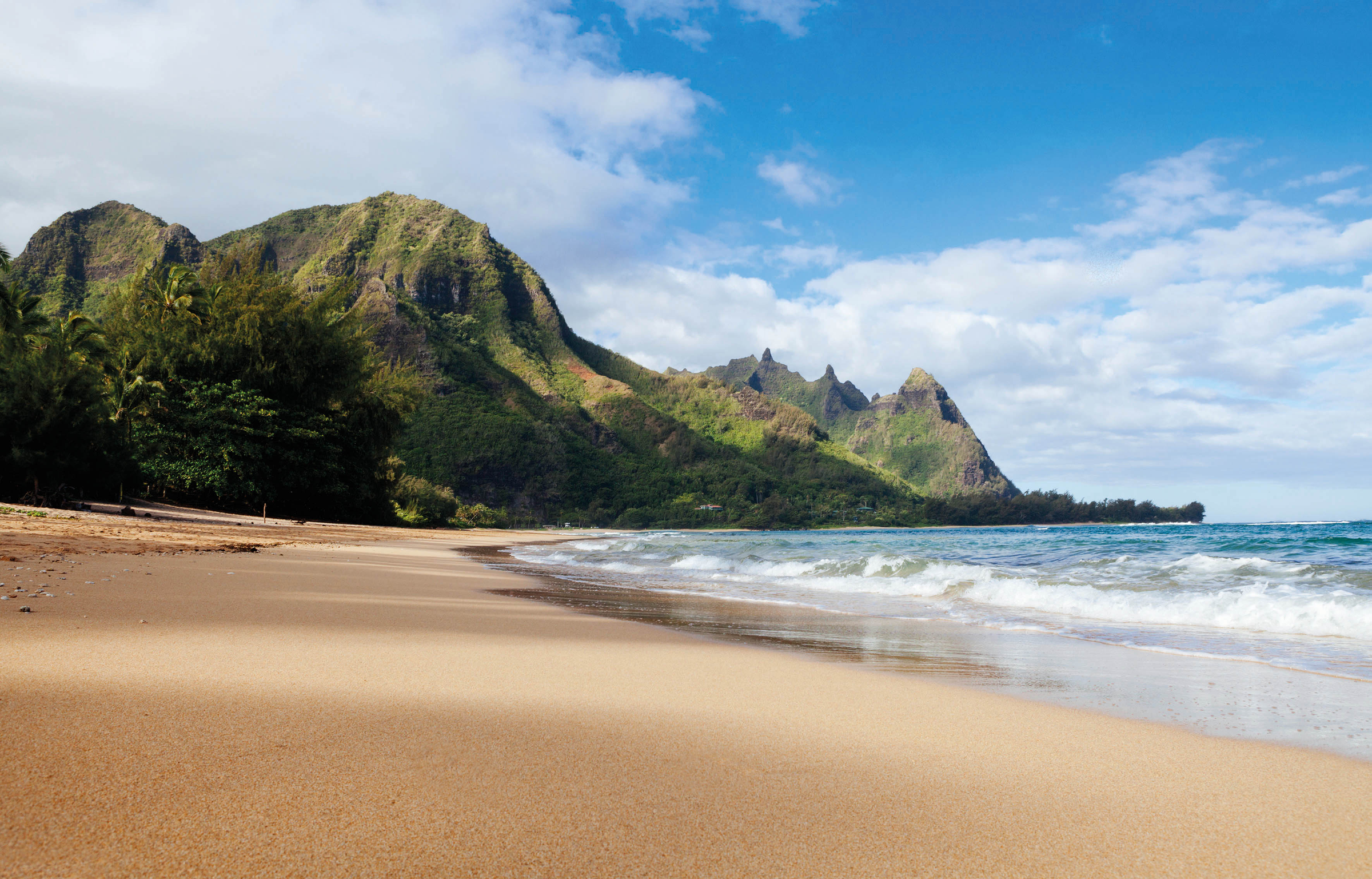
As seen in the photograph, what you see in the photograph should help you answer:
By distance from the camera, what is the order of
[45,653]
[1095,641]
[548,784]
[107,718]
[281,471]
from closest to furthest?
[548,784] → [107,718] → [45,653] → [1095,641] → [281,471]

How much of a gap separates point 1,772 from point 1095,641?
6.84 m

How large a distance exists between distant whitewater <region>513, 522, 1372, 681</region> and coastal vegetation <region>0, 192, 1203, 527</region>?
11398 millimetres

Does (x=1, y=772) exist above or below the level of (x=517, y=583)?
above

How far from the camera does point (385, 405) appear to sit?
3028 centimetres

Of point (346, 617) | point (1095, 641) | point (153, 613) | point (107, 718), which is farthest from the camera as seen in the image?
point (1095, 641)

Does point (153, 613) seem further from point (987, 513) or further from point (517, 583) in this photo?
point (987, 513)

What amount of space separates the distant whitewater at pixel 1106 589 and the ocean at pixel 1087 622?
0.03 m

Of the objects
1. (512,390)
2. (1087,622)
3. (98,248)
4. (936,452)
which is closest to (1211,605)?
(1087,622)

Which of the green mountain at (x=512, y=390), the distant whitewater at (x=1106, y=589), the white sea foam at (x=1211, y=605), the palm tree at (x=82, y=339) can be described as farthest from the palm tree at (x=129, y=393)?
the green mountain at (x=512, y=390)

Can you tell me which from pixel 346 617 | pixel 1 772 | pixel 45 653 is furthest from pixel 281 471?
pixel 1 772

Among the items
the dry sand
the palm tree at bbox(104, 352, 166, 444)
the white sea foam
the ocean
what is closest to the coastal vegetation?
the palm tree at bbox(104, 352, 166, 444)

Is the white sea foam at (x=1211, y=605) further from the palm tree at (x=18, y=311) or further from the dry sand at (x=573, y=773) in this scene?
the palm tree at (x=18, y=311)

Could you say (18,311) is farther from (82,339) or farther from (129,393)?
(129,393)

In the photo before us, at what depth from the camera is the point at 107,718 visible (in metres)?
2.08
